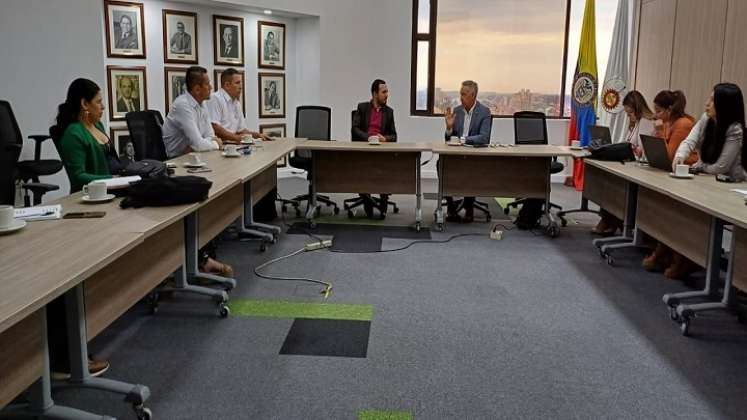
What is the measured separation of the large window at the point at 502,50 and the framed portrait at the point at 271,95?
1.81 m

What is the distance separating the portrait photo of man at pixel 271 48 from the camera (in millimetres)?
8266

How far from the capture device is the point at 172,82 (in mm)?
7359

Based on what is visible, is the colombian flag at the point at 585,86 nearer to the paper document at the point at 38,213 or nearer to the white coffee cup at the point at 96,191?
the white coffee cup at the point at 96,191

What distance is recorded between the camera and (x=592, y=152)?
5.29m

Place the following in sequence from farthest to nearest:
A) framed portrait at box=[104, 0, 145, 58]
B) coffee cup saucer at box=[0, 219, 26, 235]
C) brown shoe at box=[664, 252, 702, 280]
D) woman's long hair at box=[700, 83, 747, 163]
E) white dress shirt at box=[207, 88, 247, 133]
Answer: framed portrait at box=[104, 0, 145, 58], white dress shirt at box=[207, 88, 247, 133], brown shoe at box=[664, 252, 702, 280], woman's long hair at box=[700, 83, 747, 163], coffee cup saucer at box=[0, 219, 26, 235]

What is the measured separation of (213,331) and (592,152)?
3493 mm

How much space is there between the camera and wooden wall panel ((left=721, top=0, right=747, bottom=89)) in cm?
530

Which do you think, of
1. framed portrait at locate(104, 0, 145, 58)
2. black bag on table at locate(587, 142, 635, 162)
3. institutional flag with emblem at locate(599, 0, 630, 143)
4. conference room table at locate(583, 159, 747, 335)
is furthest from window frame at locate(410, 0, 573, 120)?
conference room table at locate(583, 159, 747, 335)

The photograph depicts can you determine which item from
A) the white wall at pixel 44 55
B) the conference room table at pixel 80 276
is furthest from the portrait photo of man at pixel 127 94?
the conference room table at pixel 80 276

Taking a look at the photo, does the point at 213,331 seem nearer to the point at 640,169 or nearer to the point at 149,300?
the point at 149,300

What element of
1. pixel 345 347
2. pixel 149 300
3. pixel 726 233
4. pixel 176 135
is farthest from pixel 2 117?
pixel 726 233

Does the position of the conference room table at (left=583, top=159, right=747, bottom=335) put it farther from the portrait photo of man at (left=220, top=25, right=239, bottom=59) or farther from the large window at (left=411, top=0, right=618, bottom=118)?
the portrait photo of man at (left=220, top=25, right=239, bottom=59)

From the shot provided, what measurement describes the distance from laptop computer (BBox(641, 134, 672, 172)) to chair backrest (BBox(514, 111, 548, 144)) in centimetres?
197

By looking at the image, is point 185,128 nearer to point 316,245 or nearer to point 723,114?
point 316,245
